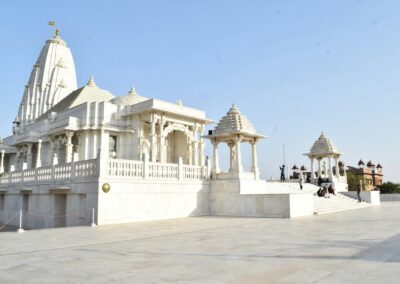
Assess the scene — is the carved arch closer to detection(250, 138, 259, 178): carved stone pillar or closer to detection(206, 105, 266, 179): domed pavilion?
detection(206, 105, 266, 179): domed pavilion

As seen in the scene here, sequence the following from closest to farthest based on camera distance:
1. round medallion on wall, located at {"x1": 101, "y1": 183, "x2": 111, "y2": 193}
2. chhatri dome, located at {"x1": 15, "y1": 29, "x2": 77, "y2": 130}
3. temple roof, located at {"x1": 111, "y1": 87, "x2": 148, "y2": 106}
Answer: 1. round medallion on wall, located at {"x1": 101, "y1": 183, "x2": 111, "y2": 193}
2. temple roof, located at {"x1": 111, "y1": 87, "x2": 148, "y2": 106}
3. chhatri dome, located at {"x1": 15, "y1": 29, "x2": 77, "y2": 130}

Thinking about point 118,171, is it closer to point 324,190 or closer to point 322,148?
point 324,190

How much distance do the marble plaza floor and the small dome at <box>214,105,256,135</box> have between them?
10542 mm

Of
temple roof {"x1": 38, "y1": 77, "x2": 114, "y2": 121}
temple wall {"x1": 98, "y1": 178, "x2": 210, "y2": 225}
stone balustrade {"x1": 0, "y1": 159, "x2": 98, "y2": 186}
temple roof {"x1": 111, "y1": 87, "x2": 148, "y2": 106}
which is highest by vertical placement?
temple roof {"x1": 38, "y1": 77, "x2": 114, "y2": 121}

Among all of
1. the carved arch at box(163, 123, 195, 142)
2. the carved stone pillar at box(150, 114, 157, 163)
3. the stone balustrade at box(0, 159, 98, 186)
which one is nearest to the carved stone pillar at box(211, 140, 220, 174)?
the carved stone pillar at box(150, 114, 157, 163)

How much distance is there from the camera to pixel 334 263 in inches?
235

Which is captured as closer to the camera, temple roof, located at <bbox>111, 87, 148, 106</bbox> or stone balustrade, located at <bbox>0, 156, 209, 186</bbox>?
stone balustrade, located at <bbox>0, 156, 209, 186</bbox>

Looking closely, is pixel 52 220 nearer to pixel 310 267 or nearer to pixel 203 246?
pixel 203 246

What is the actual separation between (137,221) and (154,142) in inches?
350

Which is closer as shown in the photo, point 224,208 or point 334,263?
point 334,263

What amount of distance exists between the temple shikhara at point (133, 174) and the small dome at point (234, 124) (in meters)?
0.07

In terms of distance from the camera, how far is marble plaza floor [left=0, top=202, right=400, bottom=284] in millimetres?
5148

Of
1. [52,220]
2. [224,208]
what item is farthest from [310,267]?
[52,220]

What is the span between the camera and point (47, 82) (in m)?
47.0
